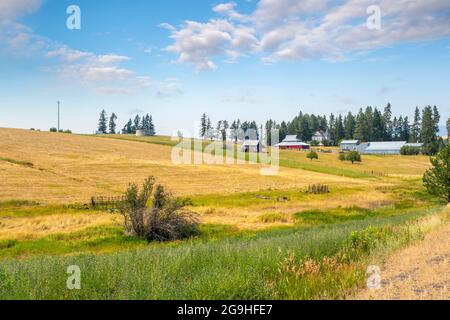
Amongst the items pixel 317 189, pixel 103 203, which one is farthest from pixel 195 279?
pixel 317 189

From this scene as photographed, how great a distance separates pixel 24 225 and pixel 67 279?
2739cm

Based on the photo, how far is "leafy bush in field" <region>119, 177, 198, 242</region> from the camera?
28.5 metres

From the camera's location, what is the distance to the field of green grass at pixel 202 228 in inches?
295

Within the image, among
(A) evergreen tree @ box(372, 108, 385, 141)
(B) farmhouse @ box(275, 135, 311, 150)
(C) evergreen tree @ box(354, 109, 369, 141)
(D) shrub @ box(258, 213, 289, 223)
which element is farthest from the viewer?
(A) evergreen tree @ box(372, 108, 385, 141)

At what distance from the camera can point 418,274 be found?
317 inches

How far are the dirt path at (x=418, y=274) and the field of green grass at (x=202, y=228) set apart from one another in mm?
477

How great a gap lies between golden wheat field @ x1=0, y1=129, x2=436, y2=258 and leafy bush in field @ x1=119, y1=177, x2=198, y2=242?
3.21 m

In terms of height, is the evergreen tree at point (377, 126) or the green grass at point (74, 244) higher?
the evergreen tree at point (377, 126)

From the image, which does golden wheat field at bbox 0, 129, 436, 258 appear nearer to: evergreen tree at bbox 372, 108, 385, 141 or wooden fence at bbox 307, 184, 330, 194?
wooden fence at bbox 307, 184, 330, 194

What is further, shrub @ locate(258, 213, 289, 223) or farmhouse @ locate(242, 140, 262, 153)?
farmhouse @ locate(242, 140, 262, 153)

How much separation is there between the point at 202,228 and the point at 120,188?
26.4 meters

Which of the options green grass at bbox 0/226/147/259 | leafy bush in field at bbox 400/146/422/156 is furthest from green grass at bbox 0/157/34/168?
leafy bush in field at bbox 400/146/422/156

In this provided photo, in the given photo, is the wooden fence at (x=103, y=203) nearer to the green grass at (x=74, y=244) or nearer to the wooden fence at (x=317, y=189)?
the green grass at (x=74, y=244)

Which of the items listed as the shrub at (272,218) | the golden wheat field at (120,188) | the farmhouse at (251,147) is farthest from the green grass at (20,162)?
the farmhouse at (251,147)
